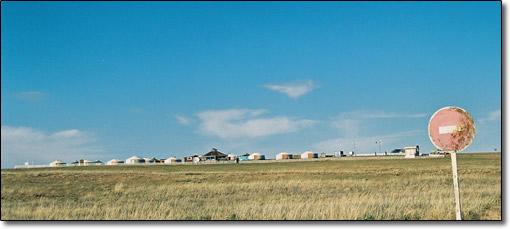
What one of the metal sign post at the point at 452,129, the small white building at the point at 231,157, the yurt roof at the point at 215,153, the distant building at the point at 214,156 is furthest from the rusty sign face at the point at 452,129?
the yurt roof at the point at 215,153

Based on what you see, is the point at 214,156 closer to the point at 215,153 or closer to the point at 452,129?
the point at 215,153

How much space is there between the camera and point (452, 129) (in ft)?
25.5

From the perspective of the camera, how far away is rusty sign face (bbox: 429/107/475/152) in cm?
774

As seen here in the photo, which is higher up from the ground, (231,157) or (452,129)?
(452,129)

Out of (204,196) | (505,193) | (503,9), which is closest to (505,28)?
(503,9)

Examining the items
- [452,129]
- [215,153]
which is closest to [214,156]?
[215,153]

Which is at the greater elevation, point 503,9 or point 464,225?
point 503,9

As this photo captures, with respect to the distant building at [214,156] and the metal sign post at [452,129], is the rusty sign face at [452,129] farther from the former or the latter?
the distant building at [214,156]

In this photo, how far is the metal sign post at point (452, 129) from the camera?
25.4ft

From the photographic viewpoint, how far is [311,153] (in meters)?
139

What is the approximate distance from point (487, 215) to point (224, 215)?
7091 mm

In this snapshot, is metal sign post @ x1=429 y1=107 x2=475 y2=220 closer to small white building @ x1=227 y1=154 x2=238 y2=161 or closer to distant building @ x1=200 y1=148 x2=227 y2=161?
small white building @ x1=227 y1=154 x2=238 y2=161

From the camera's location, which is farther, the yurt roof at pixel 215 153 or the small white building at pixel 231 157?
the yurt roof at pixel 215 153

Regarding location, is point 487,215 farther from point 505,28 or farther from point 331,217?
point 505,28
